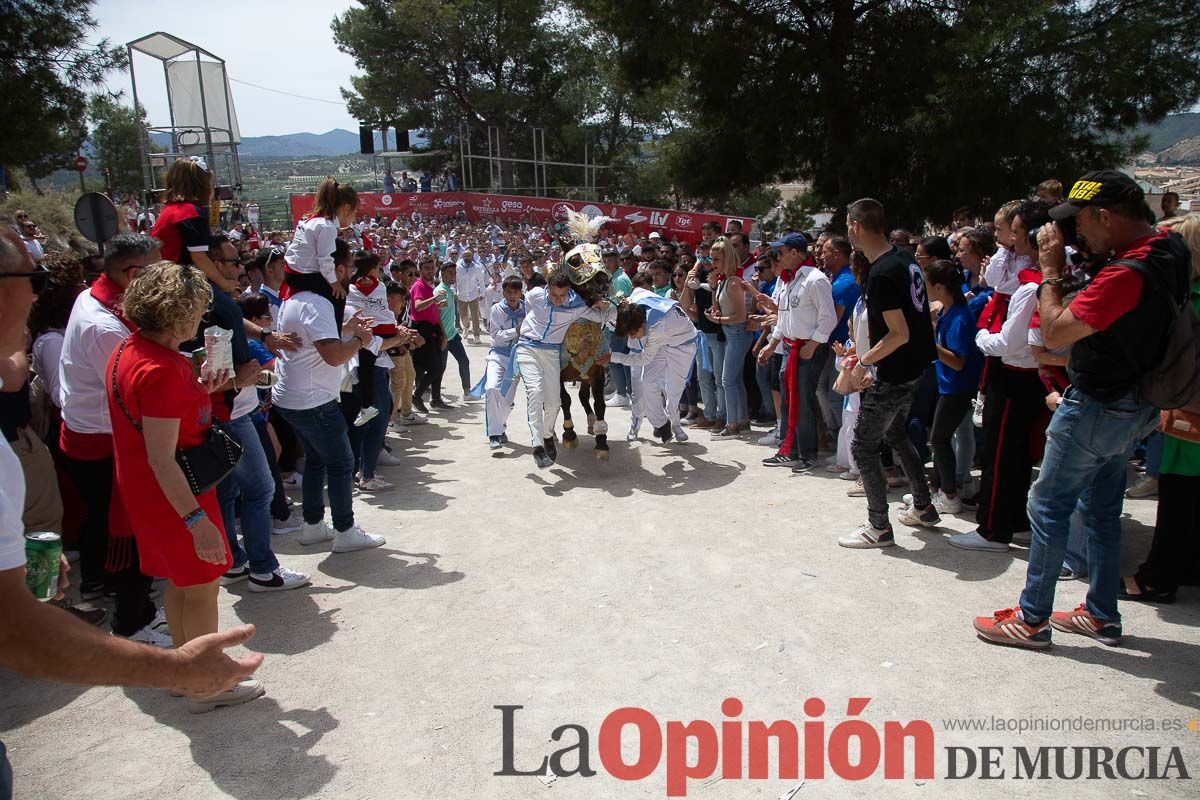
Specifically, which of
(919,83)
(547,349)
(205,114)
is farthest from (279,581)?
(205,114)

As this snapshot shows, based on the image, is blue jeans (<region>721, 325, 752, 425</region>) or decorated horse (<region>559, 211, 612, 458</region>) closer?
decorated horse (<region>559, 211, 612, 458</region>)

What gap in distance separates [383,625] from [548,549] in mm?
1300

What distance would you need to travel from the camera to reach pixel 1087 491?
148 inches

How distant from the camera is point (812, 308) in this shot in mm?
6566

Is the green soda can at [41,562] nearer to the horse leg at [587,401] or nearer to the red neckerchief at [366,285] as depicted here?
the red neckerchief at [366,285]

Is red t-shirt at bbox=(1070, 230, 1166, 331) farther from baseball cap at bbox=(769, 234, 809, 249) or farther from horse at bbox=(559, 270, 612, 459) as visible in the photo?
horse at bbox=(559, 270, 612, 459)

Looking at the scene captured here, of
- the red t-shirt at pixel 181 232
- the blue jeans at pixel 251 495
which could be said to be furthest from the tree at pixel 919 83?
the blue jeans at pixel 251 495

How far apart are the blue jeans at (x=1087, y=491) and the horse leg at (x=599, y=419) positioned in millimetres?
4111

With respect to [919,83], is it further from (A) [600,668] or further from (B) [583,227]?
(A) [600,668]

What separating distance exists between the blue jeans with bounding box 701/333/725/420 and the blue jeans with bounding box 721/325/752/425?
0.09 meters

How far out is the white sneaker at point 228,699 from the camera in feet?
11.7

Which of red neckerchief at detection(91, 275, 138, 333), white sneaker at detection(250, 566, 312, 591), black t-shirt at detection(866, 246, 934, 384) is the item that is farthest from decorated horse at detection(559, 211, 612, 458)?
red neckerchief at detection(91, 275, 138, 333)

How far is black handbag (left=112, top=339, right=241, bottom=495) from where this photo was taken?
127 inches

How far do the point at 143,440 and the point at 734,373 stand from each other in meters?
5.86
